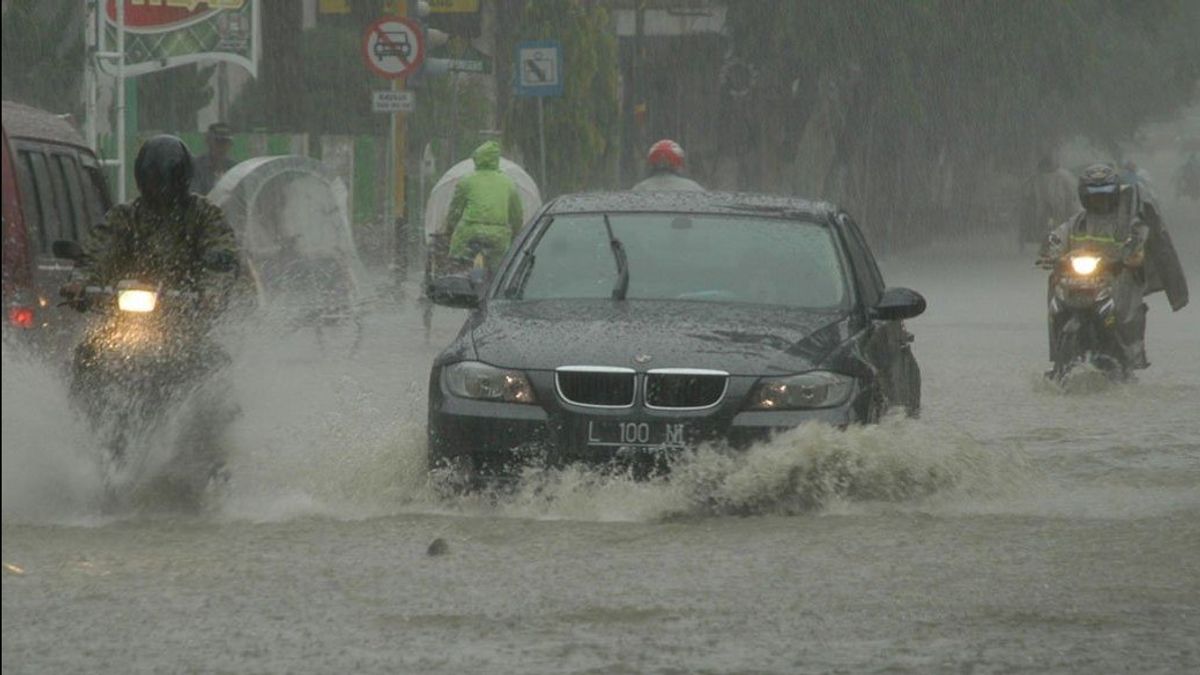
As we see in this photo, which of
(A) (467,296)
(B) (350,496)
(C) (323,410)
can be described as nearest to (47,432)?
(B) (350,496)

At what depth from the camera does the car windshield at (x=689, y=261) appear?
10.9 meters

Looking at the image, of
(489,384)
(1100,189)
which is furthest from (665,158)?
(489,384)

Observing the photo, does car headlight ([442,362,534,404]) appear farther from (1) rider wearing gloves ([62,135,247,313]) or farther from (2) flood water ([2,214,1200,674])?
(1) rider wearing gloves ([62,135,247,313])

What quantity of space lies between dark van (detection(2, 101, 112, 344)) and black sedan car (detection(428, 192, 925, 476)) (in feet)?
5.15

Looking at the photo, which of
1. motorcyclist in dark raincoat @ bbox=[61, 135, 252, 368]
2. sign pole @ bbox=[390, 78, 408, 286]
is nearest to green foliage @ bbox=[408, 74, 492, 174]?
sign pole @ bbox=[390, 78, 408, 286]

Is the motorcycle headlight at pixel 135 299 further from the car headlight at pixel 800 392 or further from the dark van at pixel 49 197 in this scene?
the car headlight at pixel 800 392

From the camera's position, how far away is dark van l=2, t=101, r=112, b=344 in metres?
10.5

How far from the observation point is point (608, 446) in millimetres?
9617

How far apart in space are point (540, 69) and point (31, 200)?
20.0 metres

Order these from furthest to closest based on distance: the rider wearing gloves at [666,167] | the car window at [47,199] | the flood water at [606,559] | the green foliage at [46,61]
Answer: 1. the green foliage at [46,61]
2. the rider wearing gloves at [666,167]
3. the car window at [47,199]
4. the flood water at [606,559]

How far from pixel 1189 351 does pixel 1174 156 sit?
152 meters

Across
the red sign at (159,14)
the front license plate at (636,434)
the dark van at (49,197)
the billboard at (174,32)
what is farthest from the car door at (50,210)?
the red sign at (159,14)

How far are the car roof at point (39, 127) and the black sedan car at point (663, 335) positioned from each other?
1820mm

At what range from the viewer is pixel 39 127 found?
37.3 ft
